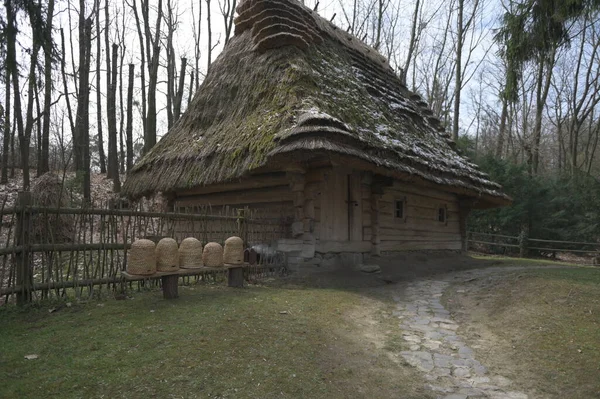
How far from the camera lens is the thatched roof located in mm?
7996

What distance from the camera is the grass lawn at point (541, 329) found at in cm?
370

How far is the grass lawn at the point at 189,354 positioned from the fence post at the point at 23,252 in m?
0.22

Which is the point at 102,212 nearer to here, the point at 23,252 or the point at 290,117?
the point at 23,252

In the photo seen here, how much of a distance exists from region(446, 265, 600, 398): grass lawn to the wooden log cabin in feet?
10.1

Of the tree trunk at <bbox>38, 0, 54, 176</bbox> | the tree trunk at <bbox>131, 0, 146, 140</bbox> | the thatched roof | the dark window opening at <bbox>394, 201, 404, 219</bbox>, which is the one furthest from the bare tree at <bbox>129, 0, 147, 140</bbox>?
the dark window opening at <bbox>394, 201, 404, 219</bbox>

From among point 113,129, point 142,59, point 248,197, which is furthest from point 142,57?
point 248,197

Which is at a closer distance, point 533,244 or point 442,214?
point 442,214

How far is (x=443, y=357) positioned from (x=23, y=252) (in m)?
4.86

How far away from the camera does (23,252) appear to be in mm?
4594

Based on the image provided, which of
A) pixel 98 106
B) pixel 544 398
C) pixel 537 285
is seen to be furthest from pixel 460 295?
pixel 98 106

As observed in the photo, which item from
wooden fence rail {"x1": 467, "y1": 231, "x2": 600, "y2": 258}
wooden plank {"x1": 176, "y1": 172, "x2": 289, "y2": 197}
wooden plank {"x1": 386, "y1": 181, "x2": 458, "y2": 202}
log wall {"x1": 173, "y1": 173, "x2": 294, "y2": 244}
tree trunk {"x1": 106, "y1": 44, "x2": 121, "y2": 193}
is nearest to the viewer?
log wall {"x1": 173, "y1": 173, "x2": 294, "y2": 244}

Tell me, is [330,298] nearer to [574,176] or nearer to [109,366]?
[109,366]

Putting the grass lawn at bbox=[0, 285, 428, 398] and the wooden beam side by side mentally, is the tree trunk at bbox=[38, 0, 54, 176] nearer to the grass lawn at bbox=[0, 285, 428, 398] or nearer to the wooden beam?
the grass lawn at bbox=[0, 285, 428, 398]

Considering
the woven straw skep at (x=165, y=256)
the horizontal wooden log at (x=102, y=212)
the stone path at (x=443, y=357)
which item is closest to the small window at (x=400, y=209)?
the stone path at (x=443, y=357)
